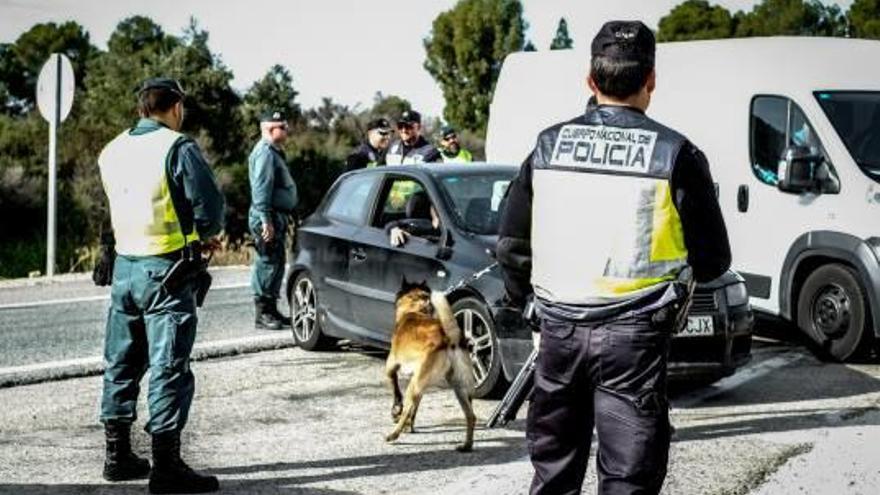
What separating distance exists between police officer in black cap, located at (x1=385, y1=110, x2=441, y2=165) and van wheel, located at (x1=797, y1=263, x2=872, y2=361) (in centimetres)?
408

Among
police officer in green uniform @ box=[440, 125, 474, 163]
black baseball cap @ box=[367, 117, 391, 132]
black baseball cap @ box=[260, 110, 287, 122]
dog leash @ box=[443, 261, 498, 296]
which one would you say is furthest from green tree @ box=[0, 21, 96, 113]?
dog leash @ box=[443, 261, 498, 296]

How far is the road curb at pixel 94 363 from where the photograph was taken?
8539 millimetres

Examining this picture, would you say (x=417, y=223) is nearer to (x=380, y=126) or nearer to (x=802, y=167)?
(x=802, y=167)

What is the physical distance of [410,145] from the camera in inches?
495

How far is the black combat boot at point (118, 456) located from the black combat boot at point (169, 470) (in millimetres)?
299

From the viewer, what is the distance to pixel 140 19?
200 ft

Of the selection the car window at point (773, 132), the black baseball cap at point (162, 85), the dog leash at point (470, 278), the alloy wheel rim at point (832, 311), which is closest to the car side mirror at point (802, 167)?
the car window at point (773, 132)

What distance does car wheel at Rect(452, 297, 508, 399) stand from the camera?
7.67 meters

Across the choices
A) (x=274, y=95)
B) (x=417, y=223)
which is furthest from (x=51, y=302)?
(x=274, y=95)

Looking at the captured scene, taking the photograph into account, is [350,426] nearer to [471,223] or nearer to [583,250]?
[471,223]

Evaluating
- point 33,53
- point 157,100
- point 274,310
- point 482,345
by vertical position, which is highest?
point 33,53

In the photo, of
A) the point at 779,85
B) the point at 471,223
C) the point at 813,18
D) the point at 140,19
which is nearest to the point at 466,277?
the point at 471,223

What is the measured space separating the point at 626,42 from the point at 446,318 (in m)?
3.03

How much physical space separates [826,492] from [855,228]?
4241mm
